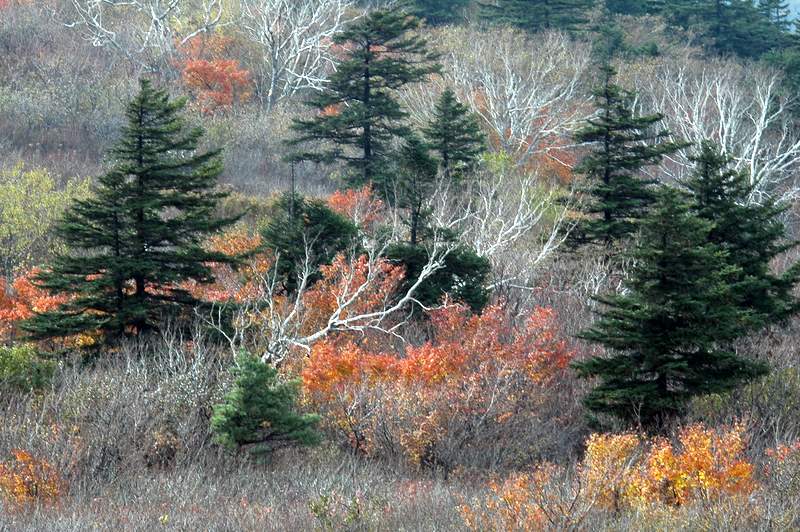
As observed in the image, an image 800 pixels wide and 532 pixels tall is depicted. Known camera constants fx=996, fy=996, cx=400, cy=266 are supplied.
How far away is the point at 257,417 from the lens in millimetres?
16438

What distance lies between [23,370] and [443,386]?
8390 mm

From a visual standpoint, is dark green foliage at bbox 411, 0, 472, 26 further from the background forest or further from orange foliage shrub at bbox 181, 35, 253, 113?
the background forest

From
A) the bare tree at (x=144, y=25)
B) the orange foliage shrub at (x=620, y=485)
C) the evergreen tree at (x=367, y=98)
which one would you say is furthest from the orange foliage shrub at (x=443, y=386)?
the bare tree at (x=144, y=25)

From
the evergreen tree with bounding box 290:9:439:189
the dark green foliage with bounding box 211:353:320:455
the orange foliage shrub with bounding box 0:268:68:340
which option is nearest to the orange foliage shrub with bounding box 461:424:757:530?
the dark green foliage with bounding box 211:353:320:455

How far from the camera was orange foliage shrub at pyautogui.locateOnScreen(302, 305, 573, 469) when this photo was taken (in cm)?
1819

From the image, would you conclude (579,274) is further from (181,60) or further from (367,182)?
(181,60)

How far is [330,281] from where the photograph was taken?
2494 cm

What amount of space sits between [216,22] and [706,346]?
4172 cm

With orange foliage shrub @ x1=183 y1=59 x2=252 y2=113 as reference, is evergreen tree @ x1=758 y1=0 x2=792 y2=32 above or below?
above

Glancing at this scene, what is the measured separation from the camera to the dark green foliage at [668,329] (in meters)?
16.8

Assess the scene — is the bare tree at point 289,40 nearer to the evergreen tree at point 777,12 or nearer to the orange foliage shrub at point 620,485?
the evergreen tree at point 777,12

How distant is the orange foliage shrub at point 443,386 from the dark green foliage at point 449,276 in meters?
2.17

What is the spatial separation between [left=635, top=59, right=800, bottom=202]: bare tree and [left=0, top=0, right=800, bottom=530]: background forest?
4356mm

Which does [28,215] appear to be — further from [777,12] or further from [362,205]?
[777,12]
